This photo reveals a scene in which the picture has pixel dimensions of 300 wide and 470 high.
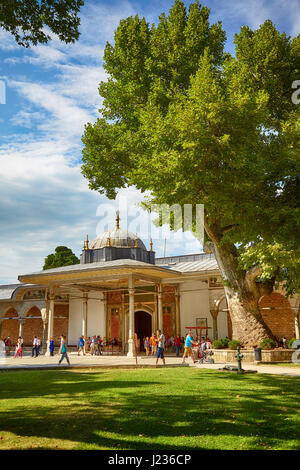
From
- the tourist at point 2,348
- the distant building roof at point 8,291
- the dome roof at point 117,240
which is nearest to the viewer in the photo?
the tourist at point 2,348

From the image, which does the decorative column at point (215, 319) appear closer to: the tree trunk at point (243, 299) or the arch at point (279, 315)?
the arch at point (279, 315)

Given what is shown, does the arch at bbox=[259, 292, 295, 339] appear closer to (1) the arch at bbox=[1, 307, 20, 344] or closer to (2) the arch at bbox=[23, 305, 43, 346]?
(2) the arch at bbox=[23, 305, 43, 346]

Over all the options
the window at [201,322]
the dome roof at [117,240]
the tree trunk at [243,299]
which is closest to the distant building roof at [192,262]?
the dome roof at [117,240]

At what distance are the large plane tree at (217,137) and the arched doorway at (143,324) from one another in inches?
463

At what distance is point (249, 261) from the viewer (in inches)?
533

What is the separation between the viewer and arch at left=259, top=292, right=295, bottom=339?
876 inches

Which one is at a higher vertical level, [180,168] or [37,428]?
[180,168]

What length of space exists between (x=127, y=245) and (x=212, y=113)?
19986 millimetres

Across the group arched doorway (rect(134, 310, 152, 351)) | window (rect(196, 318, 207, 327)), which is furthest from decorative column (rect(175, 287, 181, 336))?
arched doorway (rect(134, 310, 152, 351))

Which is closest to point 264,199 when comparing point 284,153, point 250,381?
point 284,153

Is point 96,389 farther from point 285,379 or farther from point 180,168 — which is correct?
point 180,168

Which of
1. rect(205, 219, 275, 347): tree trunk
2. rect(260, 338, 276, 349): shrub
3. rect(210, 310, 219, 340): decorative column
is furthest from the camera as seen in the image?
rect(210, 310, 219, 340): decorative column

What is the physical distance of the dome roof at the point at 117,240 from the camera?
95.3 feet

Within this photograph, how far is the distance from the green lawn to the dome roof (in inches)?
744
